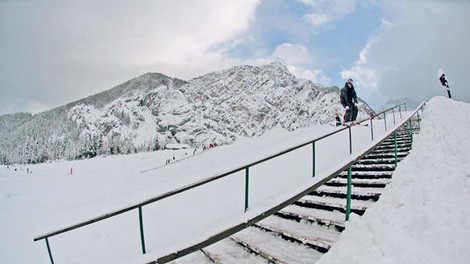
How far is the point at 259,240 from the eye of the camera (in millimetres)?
4672

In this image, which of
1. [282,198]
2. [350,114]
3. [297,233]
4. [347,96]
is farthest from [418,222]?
[350,114]

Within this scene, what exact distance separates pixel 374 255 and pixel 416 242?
578mm

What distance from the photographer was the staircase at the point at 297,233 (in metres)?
4.18

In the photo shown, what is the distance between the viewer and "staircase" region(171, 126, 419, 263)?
418 centimetres

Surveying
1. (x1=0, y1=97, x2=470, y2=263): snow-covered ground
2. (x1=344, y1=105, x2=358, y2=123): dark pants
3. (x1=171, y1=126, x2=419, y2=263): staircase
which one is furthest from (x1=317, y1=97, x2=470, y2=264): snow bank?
(x1=344, y1=105, x2=358, y2=123): dark pants

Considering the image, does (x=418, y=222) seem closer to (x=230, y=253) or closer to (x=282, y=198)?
(x=282, y=198)

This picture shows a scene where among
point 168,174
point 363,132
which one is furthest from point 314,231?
point 168,174

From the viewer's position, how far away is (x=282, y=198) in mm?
5699

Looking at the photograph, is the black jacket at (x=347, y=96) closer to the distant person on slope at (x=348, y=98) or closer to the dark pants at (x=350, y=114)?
the distant person on slope at (x=348, y=98)

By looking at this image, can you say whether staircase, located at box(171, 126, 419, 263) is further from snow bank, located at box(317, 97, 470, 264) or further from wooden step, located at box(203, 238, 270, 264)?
snow bank, located at box(317, 97, 470, 264)

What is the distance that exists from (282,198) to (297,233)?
1103 mm

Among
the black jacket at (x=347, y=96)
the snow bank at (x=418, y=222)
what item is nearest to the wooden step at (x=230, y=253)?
the snow bank at (x=418, y=222)

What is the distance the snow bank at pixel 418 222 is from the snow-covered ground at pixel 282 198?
1 cm

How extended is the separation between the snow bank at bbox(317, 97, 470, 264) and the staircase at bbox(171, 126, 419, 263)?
0.97 feet
